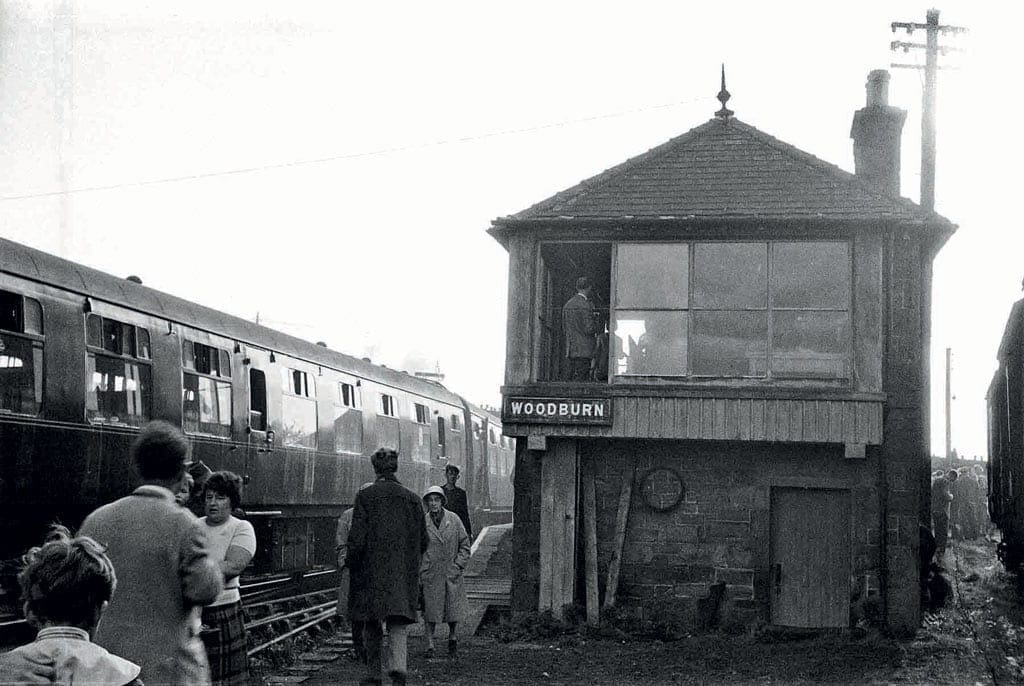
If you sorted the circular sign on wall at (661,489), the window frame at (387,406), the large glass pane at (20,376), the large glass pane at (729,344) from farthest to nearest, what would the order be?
the window frame at (387,406), the circular sign on wall at (661,489), the large glass pane at (729,344), the large glass pane at (20,376)

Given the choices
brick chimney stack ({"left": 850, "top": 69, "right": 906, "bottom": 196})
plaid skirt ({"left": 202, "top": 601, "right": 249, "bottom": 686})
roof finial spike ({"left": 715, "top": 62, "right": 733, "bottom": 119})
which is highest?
roof finial spike ({"left": 715, "top": 62, "right": 733, "bottom": 119})

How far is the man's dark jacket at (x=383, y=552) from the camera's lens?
25.5ft

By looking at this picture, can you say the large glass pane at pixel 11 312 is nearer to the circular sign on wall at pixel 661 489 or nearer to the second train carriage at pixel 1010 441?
the circular sign on wall at pixel 661 489

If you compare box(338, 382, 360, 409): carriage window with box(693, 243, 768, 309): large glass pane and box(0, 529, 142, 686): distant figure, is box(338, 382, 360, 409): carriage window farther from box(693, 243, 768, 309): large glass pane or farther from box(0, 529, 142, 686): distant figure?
box(0, 529, 142, 686): distant figure

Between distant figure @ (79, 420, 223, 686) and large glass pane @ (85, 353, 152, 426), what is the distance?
20.9ft

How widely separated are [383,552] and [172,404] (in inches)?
205

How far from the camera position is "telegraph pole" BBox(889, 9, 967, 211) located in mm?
22297

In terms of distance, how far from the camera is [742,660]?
1180 centimetres

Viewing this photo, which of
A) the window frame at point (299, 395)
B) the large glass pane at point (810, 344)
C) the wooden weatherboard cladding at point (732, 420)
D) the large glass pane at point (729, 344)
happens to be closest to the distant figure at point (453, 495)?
the wooden weatherboard cladding at point (732, 420)

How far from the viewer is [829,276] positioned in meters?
13.8

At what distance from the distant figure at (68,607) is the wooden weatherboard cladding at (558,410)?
10.8 meters

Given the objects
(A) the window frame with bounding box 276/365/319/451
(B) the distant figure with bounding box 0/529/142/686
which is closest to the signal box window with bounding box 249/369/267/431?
(A) the window frame with bounding box 276/365/319/451

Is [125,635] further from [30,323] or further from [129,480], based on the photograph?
[129,480]

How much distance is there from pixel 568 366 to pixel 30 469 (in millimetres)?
7493
